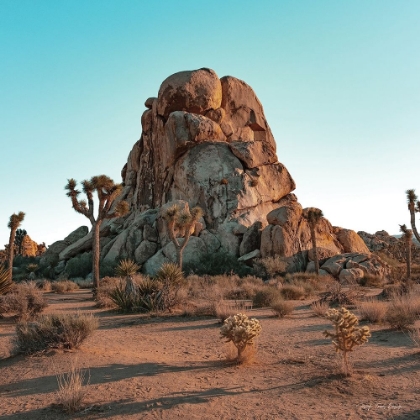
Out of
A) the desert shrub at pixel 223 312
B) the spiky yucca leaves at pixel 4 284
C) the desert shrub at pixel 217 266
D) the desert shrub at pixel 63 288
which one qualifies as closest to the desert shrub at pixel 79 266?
the desert shrub at pixel 63 288

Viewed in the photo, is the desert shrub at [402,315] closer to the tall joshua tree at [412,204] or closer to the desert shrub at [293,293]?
the desert shrub at [293,293]

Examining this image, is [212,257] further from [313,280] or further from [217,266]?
[313,280]

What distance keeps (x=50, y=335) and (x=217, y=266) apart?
2187cm

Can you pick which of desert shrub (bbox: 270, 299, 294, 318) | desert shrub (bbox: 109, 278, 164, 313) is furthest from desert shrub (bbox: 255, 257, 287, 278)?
desert shrub (bbox: 270, 299, 294, 318)

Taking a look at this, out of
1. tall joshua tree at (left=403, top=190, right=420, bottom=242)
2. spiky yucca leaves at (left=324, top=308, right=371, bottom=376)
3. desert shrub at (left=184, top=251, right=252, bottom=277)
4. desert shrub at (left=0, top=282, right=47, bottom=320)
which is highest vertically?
tall joshua tree at (left=403, top=190, right=420, bottom=242)

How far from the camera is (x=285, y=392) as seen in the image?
5.78 m

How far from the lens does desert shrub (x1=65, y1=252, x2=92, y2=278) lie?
32.6 metres

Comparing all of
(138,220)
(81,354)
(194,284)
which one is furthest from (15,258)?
(81,354)

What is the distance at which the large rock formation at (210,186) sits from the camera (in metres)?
30.9

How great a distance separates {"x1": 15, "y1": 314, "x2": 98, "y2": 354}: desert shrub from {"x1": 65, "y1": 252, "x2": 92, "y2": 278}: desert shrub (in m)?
25.6

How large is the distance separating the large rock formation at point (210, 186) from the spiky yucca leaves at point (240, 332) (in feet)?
71.3

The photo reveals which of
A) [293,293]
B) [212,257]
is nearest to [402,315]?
[293,293]

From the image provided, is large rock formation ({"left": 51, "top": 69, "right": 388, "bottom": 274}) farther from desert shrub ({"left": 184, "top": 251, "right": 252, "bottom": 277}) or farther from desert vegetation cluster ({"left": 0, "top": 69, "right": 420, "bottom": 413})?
desert shrub ({"left": 184, "top": 251, "right": 252, "bottom": 277})

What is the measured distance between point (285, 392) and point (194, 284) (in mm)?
15849
